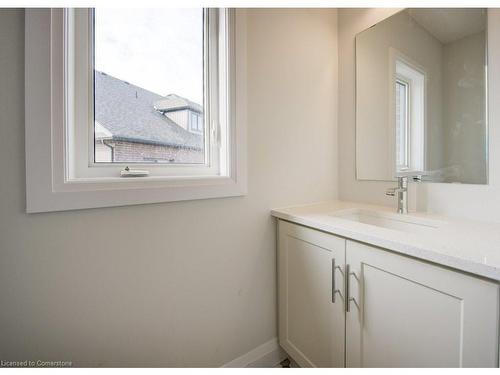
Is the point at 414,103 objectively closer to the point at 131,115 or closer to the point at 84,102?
the point at 131,115

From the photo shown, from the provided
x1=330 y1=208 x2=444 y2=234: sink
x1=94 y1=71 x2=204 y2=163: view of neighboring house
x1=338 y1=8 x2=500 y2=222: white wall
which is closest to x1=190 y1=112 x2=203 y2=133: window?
x1=94 y1=71 x2=204 y2=163: view of neighboring house

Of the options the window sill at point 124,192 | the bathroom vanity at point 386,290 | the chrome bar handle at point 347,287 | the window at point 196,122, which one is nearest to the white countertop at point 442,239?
the bathroom vanity at point 386,290

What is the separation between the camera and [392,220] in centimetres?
117

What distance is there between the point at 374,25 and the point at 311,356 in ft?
5.84

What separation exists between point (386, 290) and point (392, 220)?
50 centimetres

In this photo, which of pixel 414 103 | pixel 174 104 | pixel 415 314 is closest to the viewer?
pixel 415 314

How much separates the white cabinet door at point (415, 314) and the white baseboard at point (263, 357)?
0.46 meters

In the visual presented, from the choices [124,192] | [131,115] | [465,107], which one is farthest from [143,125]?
[465,107]

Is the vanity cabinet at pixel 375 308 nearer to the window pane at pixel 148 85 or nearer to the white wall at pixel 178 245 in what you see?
the white wall at pixel 178 245

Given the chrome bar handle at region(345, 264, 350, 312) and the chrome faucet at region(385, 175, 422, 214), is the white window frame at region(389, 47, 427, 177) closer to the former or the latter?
the chrome faucet at region(385, 175, 422, 214)

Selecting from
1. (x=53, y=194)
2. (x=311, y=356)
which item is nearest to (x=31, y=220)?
(x=53, y=194)

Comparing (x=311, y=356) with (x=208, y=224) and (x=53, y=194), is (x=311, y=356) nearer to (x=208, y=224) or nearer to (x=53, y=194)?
(x=208, y=224)

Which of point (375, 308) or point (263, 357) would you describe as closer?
point (375, 308)
